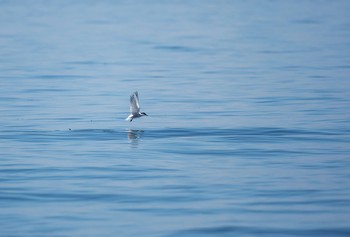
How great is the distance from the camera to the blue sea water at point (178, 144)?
1444cm

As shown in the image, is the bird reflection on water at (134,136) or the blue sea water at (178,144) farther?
the bird reflection on water at (134,136)

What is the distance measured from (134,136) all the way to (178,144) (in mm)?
1510

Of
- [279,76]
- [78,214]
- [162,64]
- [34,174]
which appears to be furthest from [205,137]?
[162,64]

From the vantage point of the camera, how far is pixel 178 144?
20422 mm

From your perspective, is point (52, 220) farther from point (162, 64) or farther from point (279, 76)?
point (162, 64)

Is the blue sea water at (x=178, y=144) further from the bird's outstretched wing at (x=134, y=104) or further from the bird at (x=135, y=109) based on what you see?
the bird's outstretched wing at (x=134, y=104)

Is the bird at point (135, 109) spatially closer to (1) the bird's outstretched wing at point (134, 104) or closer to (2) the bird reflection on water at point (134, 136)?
(1) the bird's outstretched wing at point (134, 104)

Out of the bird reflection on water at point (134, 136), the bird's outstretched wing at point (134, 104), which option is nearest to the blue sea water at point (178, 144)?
the bird reflection on water at point (134, 136)

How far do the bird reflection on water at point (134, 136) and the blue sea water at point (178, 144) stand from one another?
0.08ft

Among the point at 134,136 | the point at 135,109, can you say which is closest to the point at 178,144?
the point at 135,109

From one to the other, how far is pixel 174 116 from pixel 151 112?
52.8 inches

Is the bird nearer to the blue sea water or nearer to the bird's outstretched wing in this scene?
the bird's outstretched wing

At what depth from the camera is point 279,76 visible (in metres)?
34.4

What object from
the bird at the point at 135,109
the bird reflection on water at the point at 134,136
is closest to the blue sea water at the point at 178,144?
the bird reflection on water at the point at 134,136
